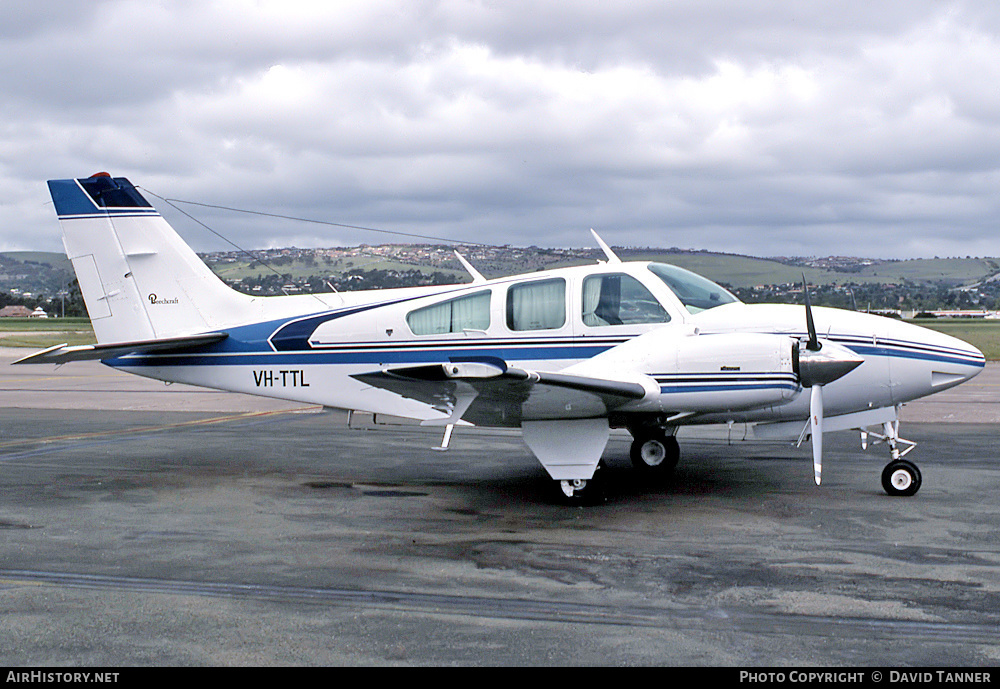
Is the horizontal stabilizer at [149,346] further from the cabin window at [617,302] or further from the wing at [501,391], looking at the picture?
the cabin window at [617,302]

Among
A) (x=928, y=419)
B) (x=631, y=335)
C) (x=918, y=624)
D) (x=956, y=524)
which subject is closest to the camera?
(x=918, y=624)

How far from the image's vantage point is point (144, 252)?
12281mm

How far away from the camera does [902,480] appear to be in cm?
923

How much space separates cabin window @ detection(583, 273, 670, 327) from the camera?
9.77 meters

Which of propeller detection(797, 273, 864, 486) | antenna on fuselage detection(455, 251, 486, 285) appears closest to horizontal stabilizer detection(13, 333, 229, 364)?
antenna on fuselage detection(455, 251, 486, 285)

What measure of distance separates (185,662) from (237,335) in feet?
23.6

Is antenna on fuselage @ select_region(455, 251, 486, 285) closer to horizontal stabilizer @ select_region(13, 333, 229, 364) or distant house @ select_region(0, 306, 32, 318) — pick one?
horizontal stabilizer @ select_region(13, 333, 229, 364)

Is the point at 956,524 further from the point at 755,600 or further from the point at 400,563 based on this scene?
the point at 400,563

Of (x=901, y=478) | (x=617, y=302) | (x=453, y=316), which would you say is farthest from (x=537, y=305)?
(x=901, y=478)

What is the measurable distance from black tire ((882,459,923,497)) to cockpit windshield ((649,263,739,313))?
252 cm

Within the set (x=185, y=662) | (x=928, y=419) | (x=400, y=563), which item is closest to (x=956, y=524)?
(x=400, y=563)

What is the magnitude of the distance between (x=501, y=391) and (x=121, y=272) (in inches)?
265

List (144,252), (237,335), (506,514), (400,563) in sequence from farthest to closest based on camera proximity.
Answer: (144,252), (237,335), (506,514), (400,563)

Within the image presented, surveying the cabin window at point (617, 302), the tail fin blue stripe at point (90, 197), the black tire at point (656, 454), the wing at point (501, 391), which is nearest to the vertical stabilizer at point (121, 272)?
the tail fin blue stripe at point (90, 197)
